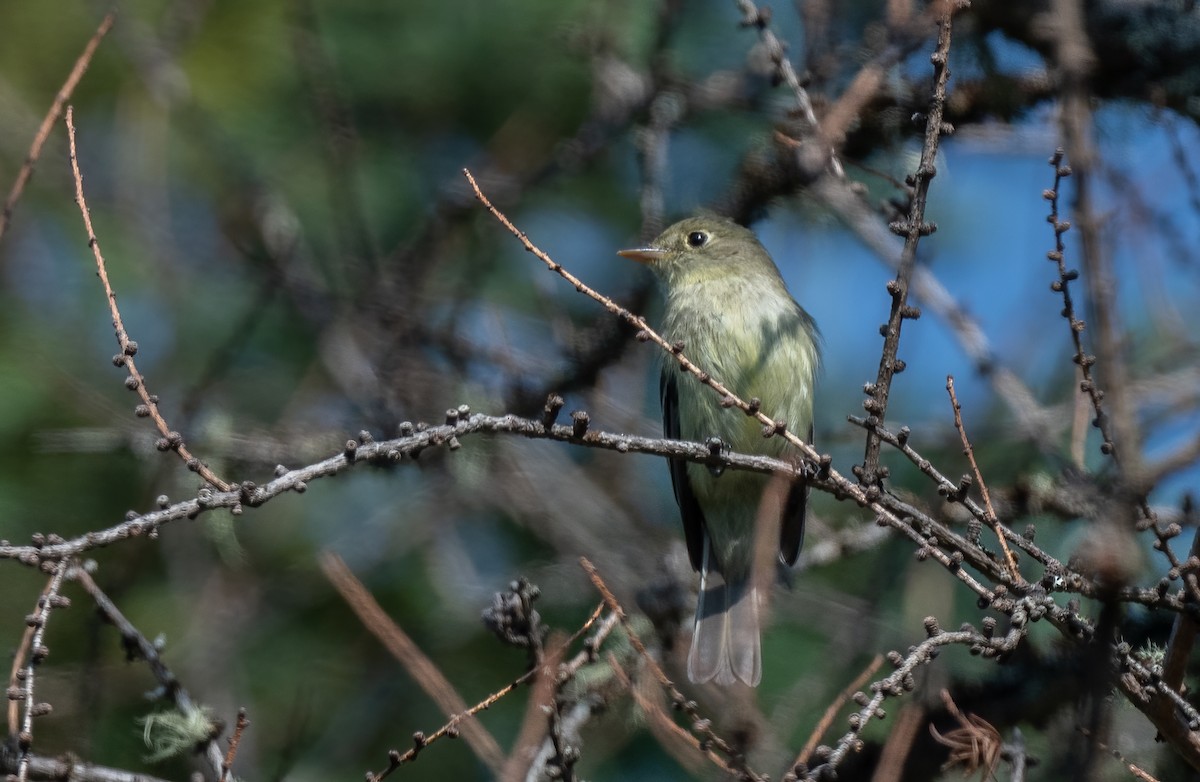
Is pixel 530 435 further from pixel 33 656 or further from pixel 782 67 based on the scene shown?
pixel 782 67

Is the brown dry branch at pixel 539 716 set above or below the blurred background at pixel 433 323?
below


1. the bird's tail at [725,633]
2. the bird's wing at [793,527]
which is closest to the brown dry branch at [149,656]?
the bird's tail at [725,633]

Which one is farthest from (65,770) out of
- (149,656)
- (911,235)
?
(911,235)

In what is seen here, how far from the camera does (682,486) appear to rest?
210 inches

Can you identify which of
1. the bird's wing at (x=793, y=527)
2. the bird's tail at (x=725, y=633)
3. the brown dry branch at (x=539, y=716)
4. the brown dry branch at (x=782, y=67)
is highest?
the brown dry branch at (x=782, y=67)

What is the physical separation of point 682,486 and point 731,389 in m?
0.69

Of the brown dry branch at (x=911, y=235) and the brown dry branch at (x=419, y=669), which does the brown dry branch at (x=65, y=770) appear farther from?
the brown dry branch at (x=911, y=235)

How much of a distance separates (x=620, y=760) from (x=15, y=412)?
362 cm

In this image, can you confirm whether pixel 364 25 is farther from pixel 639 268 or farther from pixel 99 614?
pixel 99 614

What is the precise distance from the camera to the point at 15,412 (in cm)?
739

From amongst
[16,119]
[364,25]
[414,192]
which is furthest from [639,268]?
[16,119]

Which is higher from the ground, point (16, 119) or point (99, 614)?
point (16, 119)

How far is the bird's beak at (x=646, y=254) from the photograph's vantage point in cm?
549

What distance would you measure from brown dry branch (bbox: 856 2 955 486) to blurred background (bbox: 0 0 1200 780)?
1.33m
